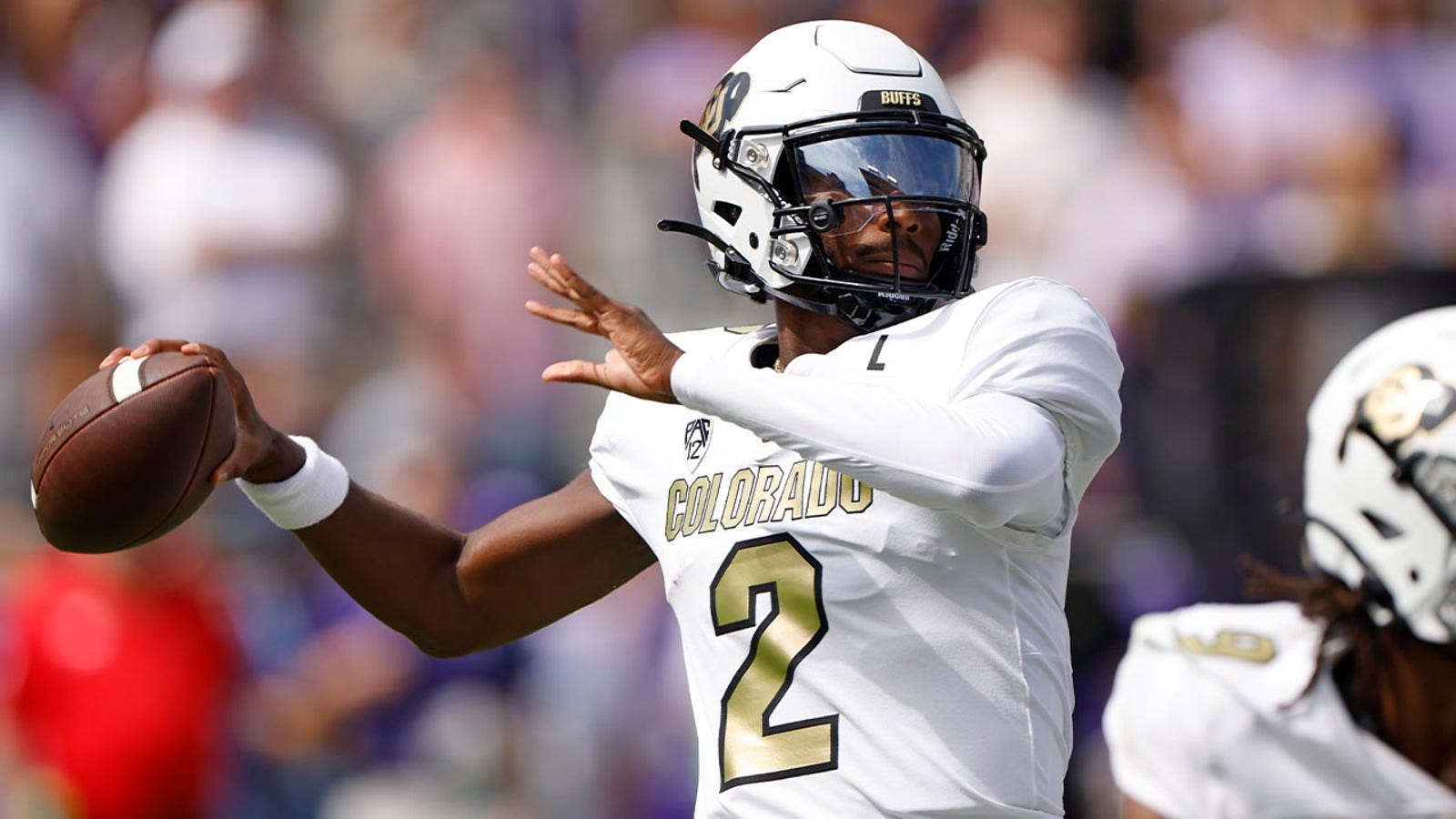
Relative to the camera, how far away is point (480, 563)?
3535mm

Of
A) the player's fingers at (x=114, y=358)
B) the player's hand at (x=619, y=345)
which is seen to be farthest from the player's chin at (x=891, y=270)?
the player's fingers at (x=114, y=358)

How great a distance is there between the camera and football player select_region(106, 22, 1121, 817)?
284cm

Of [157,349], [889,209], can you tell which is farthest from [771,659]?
[157,349]

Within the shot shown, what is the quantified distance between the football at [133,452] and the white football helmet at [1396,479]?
2050 millimetres

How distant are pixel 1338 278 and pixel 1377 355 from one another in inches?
104

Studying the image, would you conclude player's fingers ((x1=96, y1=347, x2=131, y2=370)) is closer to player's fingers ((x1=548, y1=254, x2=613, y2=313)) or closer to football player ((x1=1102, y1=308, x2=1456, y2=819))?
player's fingers ((x1=548, y1=254, x2=613, y2=313))

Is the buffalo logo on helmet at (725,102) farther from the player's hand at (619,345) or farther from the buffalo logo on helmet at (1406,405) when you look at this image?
the buffalo logo on helmet at (1406,405)

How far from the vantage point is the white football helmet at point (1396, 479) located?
3734 mm

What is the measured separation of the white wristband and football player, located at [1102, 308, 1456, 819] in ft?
5.20

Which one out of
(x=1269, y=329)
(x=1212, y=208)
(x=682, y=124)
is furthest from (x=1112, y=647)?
(x=682, y=124)

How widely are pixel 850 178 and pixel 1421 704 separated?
1.56m

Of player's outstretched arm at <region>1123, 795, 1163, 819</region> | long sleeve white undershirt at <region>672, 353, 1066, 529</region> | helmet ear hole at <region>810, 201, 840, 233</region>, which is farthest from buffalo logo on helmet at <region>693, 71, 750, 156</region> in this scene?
player's outstretched arm at <region>1123, 795, 1163, 819</region>

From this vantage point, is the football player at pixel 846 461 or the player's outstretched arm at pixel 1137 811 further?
the player's outstretched arm at pixel 1137 811

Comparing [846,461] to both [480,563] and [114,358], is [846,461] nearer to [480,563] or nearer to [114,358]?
[480,563]
